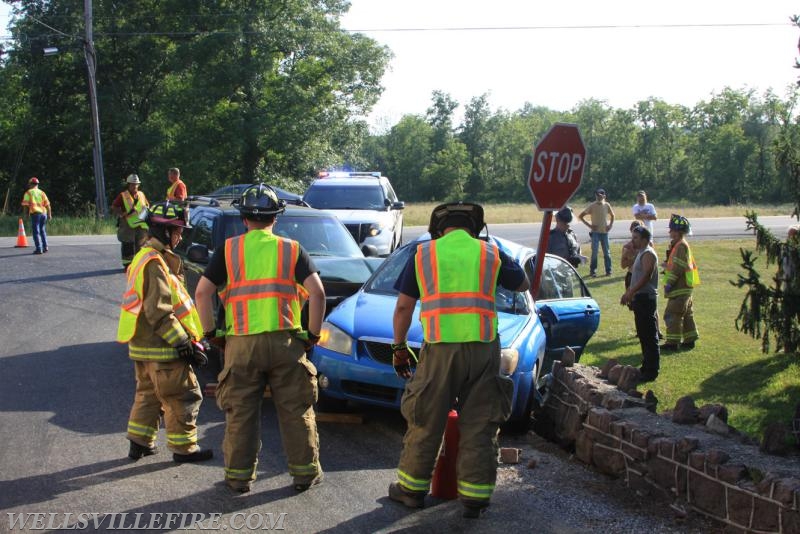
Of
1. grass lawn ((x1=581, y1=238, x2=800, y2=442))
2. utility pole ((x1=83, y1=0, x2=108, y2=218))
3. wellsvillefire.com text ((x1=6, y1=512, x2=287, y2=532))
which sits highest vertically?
utility pole ((x1=83, y1=0, x2=108, y2=218))

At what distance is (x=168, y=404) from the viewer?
19.2 feet

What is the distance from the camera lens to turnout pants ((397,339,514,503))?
502 cm

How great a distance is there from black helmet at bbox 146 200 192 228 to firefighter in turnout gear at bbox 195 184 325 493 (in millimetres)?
763

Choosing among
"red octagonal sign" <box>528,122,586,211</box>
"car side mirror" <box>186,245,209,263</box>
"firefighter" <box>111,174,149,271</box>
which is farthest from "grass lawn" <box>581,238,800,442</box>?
"firefighter" <box>111,174,149,271</box>

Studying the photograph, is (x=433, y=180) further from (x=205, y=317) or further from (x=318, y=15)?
(x=205, y=317)

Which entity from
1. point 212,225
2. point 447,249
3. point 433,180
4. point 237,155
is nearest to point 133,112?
point 237,155

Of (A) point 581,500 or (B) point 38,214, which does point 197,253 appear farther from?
(B) point 38,214

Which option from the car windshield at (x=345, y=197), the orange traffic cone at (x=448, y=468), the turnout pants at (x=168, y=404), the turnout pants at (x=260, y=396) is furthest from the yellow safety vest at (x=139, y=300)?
the car windshield at (x=345, y=197)

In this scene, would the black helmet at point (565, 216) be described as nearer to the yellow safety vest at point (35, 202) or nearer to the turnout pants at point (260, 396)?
the turnout pants at point (260, 396)

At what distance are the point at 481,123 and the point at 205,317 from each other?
303 ft

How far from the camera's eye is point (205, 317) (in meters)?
5.35

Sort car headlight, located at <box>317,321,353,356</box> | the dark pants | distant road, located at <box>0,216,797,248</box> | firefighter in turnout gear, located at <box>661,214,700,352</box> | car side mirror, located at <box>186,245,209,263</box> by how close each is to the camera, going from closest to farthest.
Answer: car headlight, located at <box>317,321,353,356</box> → car side mirror, located at <box>186,245,209,263</box> → the dark pants → firefighter in turnout gear, located at <box>661,214,700,352</box> → distant road, located at <box>0,216,797,248</box>

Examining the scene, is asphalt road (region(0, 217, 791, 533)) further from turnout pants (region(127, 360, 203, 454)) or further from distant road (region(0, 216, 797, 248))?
distant road (region(0, 216, 797, 248))

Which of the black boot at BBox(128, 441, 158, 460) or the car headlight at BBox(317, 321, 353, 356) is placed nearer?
the black boot at BBox(128, 441, 158, 460)
